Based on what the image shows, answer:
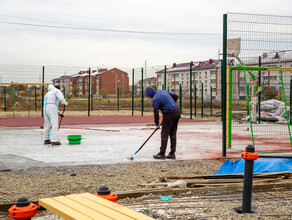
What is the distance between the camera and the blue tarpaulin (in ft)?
21.1

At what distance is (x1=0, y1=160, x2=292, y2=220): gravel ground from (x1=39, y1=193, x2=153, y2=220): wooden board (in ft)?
3.27

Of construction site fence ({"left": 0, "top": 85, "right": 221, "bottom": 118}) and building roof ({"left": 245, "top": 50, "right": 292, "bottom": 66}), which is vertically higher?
building roof ({"left": 245, "top": 50, "right": 292, "bottom": 66})

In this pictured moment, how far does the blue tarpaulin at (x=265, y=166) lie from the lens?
6.42 m

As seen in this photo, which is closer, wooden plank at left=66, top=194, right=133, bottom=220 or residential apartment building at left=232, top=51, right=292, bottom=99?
wooden plank at left=66, top=194, right=133, bottom=220

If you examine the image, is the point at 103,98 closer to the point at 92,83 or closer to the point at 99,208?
the point at 92,83

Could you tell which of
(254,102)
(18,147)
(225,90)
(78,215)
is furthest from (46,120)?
(254,102)

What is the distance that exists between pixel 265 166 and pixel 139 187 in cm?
232

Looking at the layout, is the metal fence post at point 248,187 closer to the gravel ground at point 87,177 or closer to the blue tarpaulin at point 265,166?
the gravel ground at point 87,177

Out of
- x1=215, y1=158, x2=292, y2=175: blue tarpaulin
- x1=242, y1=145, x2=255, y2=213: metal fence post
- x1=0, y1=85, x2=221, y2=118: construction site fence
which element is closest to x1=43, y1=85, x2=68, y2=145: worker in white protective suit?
x1=215, y1=158, x2=292, y2=175: blue tarpaulin

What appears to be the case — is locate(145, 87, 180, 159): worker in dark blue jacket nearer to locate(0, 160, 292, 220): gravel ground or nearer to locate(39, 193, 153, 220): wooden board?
locate(0, 160, 292, 220): gravel ground

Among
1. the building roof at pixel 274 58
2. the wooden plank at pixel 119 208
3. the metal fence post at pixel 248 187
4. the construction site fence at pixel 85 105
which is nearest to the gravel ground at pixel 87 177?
the metal fence post at pixel 248 187

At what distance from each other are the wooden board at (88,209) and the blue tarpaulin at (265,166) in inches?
149

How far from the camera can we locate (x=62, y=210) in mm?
3045

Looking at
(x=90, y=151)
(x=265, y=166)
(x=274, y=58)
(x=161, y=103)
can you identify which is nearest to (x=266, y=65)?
(x=274, y=58)
